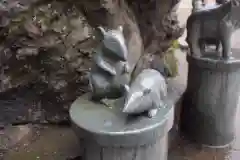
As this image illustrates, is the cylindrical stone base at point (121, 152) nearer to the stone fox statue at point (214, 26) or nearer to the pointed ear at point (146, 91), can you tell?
the pointed ear at point (146, 91)

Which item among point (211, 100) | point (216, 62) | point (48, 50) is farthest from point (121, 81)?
point (211, 100)

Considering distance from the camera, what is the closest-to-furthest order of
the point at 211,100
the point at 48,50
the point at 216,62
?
the point at 48,50 < the point at 216,62 < the point at 211,100

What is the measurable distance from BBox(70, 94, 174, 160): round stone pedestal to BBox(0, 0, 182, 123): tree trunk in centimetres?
56

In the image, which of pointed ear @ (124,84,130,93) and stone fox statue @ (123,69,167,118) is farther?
pointed ear @ (124,84,130,93)

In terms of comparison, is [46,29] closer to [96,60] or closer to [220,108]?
[96,60]

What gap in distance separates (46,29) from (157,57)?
3.21ft

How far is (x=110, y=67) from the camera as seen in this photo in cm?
162

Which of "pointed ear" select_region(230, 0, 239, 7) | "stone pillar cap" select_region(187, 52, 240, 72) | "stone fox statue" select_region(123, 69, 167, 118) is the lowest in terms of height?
"stone pillar cap" select_region(187, 52, 240, 72)

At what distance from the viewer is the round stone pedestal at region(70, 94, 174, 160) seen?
1.46 metres

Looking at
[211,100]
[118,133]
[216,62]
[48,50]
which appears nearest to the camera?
[118,133]

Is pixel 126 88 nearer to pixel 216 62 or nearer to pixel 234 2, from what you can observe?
pixel 216 62

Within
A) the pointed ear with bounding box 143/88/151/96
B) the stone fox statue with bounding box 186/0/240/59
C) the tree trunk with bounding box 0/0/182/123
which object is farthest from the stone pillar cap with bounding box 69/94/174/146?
the stone fox statue with bounding box 186/0/240/59

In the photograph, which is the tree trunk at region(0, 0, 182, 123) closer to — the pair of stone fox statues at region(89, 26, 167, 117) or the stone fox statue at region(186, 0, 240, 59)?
the stone fox statue at region(186, 0, 240, 59)

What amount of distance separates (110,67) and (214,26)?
91cm
